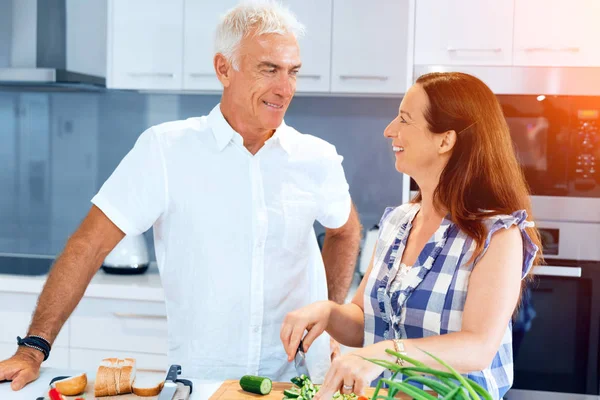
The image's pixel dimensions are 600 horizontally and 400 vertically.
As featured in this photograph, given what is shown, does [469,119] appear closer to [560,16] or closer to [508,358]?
[508,358]

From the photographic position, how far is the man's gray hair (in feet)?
5.67

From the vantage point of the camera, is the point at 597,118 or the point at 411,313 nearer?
the point at 411,313

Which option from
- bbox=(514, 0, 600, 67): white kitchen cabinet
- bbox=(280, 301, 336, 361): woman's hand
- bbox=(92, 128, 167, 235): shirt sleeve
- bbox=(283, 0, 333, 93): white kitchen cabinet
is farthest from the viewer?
bbox=(283, 0, 333, 93): white kitchen cabinet

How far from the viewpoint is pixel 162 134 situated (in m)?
1.78

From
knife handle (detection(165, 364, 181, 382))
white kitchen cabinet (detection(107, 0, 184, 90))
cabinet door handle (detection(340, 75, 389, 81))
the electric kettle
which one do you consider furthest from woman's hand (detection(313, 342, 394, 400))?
white kitchen cabinet (detection(107, 0, 184, 90))

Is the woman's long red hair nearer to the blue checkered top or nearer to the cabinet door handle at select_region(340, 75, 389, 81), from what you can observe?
the blue checkered top

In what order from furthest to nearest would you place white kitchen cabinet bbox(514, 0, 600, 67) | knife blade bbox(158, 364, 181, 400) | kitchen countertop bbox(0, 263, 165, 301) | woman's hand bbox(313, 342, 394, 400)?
kitchen countertop bbox(0, 263, 165, 301) < white kitchen cabinet bbox(514, 0, 600, 67) < knife blade bbox(158, 364, 181, 400) < woman's hand bbox(313, 342, 394, 400)

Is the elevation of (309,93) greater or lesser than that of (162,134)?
greater

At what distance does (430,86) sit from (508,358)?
57cm

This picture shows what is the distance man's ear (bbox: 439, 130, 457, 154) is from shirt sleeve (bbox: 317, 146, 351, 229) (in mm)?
474

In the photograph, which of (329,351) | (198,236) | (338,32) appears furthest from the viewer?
(338,32)

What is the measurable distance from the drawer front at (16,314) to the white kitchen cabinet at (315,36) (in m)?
1.36

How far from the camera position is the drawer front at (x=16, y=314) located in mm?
2785

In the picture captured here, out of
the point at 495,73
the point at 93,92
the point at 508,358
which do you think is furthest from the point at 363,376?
the point at 93,92
